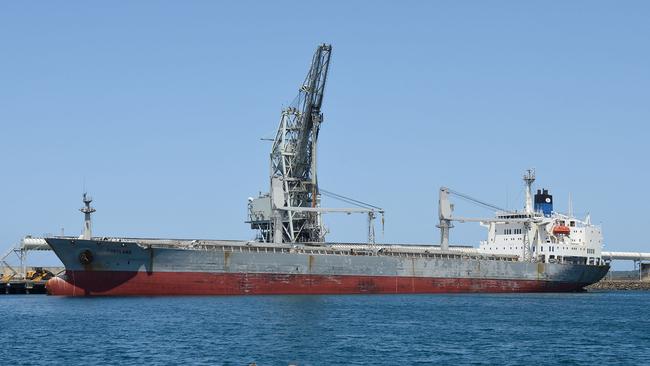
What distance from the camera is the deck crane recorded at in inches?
2576

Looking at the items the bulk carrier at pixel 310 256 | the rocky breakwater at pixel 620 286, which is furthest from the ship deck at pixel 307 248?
the rocky breakwater at pixel 620 286

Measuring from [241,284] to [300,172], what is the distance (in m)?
12.1

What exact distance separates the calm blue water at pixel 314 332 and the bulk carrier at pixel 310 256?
81.1 inches

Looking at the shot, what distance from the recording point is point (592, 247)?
2832 inches

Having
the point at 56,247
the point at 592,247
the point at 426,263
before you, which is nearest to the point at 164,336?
the point at 56,247

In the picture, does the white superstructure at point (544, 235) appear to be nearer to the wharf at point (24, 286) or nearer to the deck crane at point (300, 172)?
the deck crane at point (300, 172)

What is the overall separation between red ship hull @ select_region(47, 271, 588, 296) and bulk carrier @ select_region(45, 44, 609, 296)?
0.21ft

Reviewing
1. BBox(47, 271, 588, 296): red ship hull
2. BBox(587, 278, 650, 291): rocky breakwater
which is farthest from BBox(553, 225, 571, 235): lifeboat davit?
BBox(587, 278, 650, 291): rocky breakwater

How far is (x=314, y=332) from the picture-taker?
38.2 meters

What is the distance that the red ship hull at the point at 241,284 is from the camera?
5506 cm

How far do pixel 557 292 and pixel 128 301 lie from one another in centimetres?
3380

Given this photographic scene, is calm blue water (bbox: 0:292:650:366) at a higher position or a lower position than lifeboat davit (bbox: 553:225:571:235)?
lower

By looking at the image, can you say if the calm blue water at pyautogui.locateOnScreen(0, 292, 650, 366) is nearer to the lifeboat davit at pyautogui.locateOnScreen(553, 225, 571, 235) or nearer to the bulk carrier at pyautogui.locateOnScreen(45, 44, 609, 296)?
the bulk carrier at pyautogui.locateOnScreen(45, 44, 609, 296)

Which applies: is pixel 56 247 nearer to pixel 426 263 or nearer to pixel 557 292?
pixel 426 263
